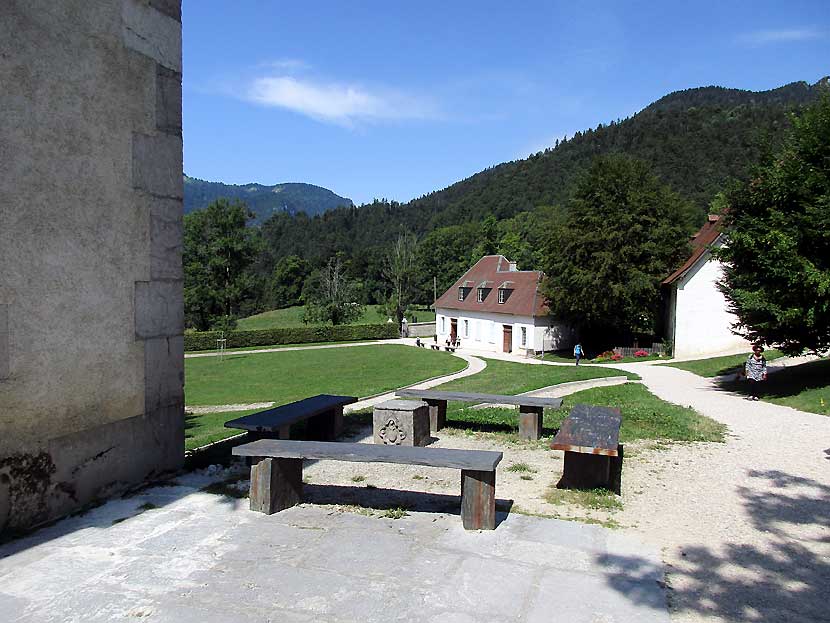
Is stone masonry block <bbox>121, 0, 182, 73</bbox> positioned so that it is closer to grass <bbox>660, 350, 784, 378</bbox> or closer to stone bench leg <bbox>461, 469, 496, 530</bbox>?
stone bench leg <bbox>461, 469, 496, 530</bbox>

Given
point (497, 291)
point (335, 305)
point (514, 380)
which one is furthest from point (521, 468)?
point (335, 305)

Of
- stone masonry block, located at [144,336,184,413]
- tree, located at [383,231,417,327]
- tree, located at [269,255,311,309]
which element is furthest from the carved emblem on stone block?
tree, located at [269,255,311,309]

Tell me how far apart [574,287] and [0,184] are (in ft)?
98.8

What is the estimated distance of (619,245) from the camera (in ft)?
106

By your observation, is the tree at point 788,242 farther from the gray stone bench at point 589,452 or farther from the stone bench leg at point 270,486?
the stone bench leg at point 270,486

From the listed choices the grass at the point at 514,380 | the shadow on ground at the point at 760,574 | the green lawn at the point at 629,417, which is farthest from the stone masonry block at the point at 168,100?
the grass at the point at 514,380

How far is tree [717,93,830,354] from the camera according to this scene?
14102 millimetres

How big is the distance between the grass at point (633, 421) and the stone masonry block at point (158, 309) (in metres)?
5.37

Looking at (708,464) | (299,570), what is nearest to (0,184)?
(299,570)

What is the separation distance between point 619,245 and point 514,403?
24535mm

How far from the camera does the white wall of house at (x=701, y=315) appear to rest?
98.2 ft

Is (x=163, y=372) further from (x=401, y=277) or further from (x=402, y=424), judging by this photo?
(x=401, y=277)

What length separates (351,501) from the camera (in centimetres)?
659

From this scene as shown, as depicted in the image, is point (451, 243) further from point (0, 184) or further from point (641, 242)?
point (0, 184)
